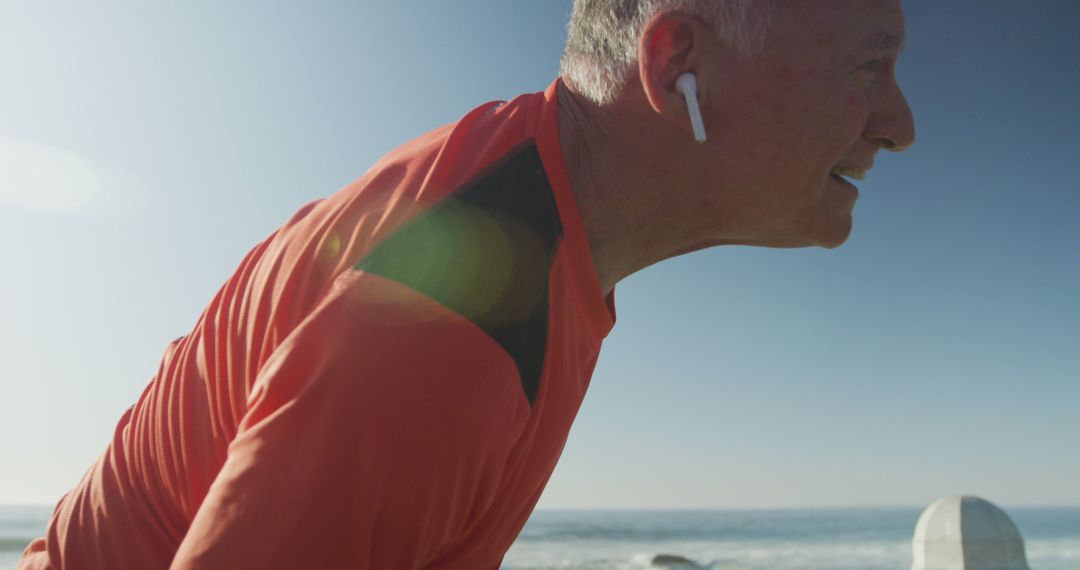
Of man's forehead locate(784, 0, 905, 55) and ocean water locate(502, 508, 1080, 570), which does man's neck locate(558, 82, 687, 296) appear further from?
ocean water locate(502, 508, 1080, 570)

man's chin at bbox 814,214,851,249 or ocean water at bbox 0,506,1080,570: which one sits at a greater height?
man's chin at bbox 814,214,851,249

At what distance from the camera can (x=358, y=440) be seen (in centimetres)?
57

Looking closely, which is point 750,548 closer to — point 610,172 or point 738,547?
point 738,547

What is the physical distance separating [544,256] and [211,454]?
1.44ft

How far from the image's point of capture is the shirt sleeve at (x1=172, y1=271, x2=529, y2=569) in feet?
1.82

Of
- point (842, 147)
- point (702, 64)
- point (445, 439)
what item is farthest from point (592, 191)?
point (445, 439)

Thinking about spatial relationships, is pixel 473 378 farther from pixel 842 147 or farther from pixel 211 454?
pixel 842 147

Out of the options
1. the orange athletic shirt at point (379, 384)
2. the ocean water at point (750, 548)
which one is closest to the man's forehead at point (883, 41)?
the orange athletic shirt at point (379, 384)

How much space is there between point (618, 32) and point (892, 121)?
44 cm

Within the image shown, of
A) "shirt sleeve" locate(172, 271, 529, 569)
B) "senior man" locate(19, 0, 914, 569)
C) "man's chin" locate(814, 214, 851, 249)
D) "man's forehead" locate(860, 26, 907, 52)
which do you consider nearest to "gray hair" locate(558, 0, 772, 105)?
"senior man" locate(19, 0, 914, 569)

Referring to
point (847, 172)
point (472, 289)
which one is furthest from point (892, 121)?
point (472, 289)

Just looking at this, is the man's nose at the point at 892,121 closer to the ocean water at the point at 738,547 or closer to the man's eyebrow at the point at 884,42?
the man's eyebrow at the point at 884,42

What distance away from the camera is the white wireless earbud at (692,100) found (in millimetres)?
944

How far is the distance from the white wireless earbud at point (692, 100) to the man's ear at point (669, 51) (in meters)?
0.02
